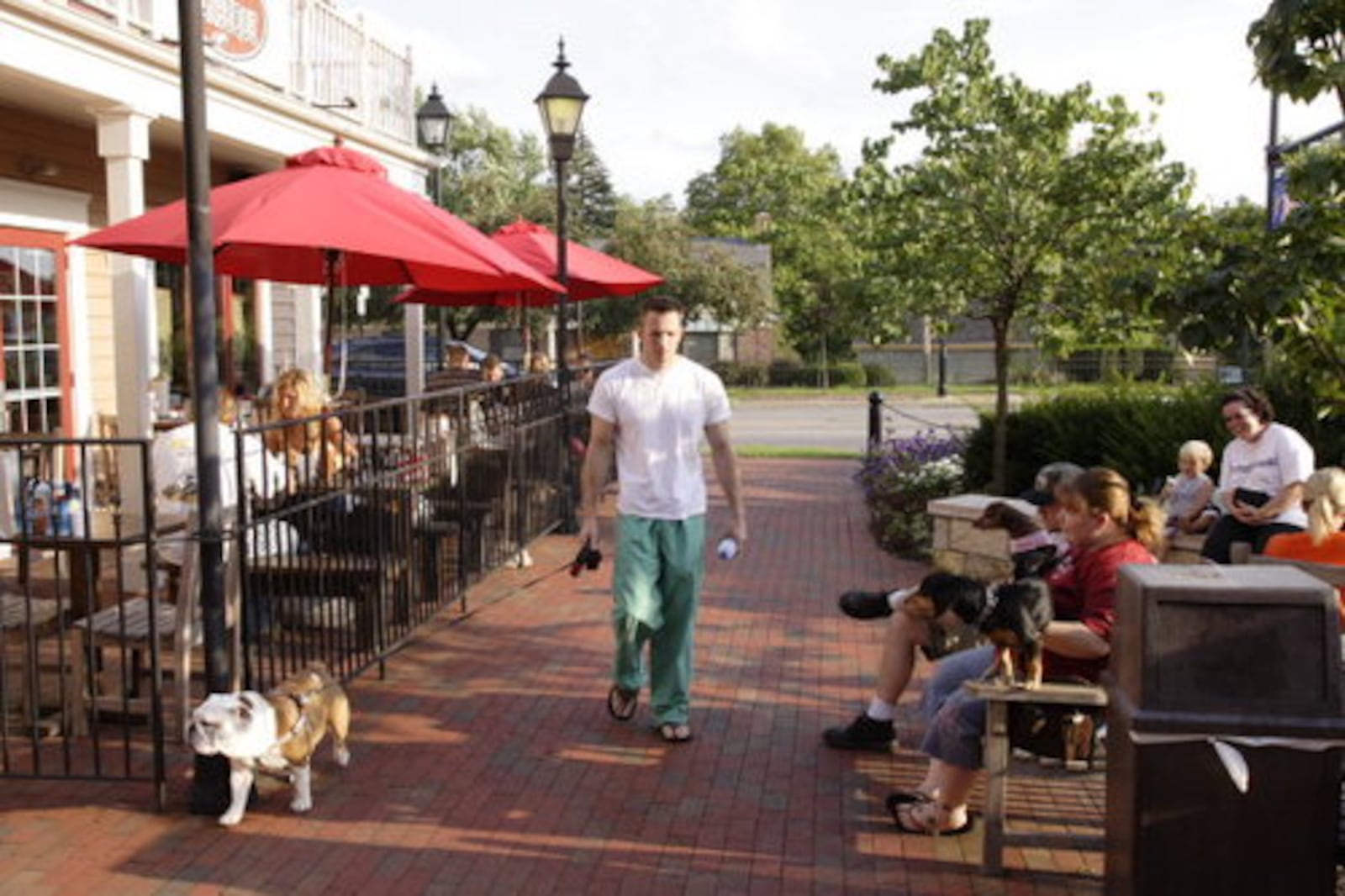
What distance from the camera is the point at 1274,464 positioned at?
6.99 m

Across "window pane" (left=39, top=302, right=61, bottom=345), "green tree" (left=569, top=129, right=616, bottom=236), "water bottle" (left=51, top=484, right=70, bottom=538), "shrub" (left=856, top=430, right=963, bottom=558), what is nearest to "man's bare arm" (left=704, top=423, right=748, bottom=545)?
"water bottle" (left=51, top=484, right=70, bottom=538)

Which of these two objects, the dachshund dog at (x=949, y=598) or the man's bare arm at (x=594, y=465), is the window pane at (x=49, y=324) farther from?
the dachshund dog at (x=949, y=598)

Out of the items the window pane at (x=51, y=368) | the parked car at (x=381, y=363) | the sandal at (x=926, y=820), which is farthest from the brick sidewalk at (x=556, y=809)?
the parked car at (x=381, y=363)

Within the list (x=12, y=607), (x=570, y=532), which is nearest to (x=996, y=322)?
(x=570, y=532)

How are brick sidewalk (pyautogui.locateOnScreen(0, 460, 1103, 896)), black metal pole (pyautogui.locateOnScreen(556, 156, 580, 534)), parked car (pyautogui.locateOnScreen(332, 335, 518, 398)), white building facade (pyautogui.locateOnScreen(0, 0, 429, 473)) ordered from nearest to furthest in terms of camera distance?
brick sidewalk (pyautogui.locateOnScreen(0, 460, 1103, 896))
white building facade (pyautogui.locateOnScreen(0, 0, 429, 473))
black metal pole (pyautogui.locateOnScreen(556, 156, 580, 534))
parked car (pyautogui.locateOnScreen(332, 335, 518, 398))

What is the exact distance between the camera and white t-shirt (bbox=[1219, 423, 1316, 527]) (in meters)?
6.91

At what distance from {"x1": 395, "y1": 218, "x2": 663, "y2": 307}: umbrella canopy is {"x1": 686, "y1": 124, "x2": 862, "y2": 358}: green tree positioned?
18596 millimetres

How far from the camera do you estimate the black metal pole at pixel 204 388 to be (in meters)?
4.38

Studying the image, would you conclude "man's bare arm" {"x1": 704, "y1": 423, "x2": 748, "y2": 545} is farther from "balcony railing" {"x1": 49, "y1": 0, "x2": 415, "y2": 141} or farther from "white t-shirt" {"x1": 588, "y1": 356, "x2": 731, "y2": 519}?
"balcony railing" {"x1": 49, "y1": 0, "x2": 415, "y2": 141}

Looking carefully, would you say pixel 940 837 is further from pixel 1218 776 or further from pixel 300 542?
pixel 300 542

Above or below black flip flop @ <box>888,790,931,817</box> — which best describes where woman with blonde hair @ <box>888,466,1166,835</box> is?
above

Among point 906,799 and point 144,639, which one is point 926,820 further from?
point 144,639

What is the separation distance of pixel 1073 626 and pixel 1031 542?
0.96 metres

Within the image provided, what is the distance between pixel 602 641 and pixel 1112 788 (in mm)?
4068
